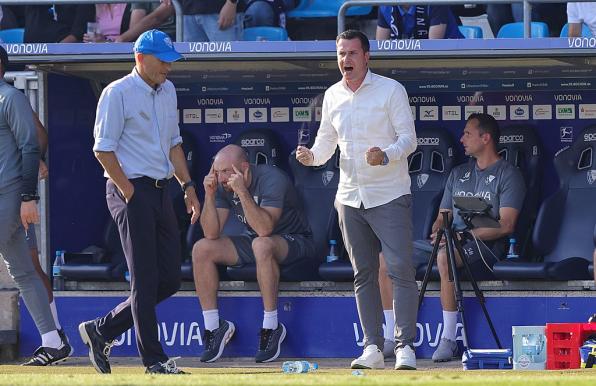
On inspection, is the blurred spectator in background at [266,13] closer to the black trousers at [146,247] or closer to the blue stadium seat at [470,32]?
the blue stadium seat at [470,32]

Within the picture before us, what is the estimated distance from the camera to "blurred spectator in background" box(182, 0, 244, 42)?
11.6 meters

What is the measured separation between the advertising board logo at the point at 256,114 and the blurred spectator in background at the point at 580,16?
8.48ft

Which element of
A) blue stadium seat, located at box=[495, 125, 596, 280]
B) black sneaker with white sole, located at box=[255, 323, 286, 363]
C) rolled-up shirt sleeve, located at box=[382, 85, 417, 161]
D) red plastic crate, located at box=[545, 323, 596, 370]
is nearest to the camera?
rolled-up shirt sleeve, located at box=[382, 85, 417, 161]

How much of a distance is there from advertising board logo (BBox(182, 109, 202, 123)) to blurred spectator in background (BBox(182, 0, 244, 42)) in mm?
849

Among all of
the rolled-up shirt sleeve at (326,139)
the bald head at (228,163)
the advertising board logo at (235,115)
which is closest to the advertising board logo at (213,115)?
the advertising board logo at (235,115)

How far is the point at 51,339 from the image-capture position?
992cm

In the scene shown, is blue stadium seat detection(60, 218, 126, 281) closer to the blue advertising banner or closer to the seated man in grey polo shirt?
the blue advertising banner

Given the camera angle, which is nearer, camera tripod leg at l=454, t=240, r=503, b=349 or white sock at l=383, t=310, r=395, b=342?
camera tripod leg at l=454, t=240, r=503, b=349

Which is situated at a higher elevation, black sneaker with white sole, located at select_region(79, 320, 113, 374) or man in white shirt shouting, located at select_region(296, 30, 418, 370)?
man in white shirt shouting, located at select_region(296, 30, 418, 370)

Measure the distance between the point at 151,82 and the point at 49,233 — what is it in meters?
3.33

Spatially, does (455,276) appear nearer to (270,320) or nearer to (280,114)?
(270,320)

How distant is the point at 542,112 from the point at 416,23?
1230 mm

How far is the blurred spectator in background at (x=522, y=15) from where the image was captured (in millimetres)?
12086

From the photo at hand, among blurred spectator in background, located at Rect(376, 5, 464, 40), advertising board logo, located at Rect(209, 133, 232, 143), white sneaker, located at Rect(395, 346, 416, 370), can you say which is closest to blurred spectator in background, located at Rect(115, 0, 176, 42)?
advertising board logo, located at Rect(209, 133, 232, 143)
